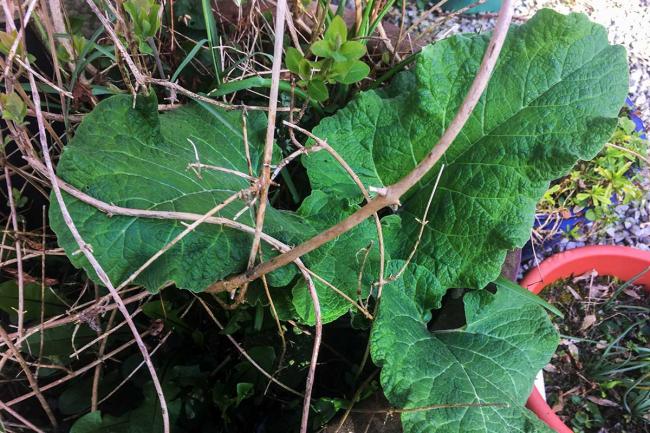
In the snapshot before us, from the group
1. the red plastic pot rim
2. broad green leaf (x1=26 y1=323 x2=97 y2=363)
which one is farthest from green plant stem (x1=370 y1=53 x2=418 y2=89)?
broad green leaf (x1=26 y1=323 x2=97 y2=363)

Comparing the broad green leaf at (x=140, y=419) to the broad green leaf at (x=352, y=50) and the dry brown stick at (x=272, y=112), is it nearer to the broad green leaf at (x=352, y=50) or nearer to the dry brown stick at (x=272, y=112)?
the dry brown stick at (x=272, y=112)

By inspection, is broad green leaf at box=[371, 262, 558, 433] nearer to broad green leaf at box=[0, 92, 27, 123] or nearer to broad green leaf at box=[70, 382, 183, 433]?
broad green leaf at box=[70, 382, 183, 433]

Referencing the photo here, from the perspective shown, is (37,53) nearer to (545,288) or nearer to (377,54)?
(377,54)

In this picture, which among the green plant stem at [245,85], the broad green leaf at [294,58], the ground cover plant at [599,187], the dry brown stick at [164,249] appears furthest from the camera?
the ground cover plant at [599,187]

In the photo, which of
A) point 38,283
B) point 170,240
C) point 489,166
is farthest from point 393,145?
point 38,283

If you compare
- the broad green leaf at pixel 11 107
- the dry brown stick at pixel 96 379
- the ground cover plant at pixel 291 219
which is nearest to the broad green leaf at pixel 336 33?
the ground cover plant at pixel 291 219

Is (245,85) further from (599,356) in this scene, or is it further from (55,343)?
(599,356)
